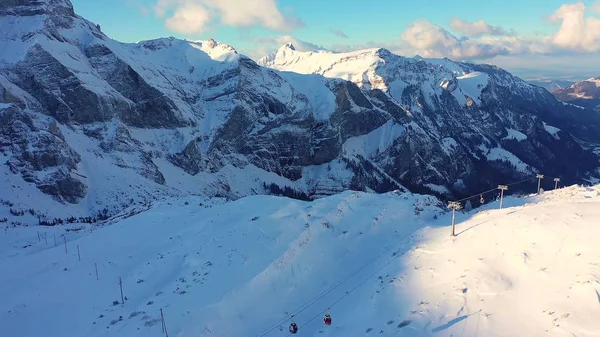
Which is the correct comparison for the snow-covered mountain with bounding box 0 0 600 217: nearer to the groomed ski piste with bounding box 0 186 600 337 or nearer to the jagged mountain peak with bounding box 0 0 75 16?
the jagged mountain peak with bounding box 0 0 75 16

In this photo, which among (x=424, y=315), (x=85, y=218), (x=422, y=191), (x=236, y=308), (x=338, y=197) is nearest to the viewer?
(x=424, y=315)

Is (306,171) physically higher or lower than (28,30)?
lower

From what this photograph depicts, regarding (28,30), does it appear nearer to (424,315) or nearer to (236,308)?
(236,308)

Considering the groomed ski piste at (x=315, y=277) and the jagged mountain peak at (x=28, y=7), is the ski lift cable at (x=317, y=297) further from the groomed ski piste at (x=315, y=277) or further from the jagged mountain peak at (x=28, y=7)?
the jagged mountain peak at (x=28, y=7)

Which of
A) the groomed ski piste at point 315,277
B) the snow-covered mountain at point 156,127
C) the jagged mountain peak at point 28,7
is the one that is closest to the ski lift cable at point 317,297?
the groomed ski piste at point 315,277

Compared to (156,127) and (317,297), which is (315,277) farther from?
(156,127)

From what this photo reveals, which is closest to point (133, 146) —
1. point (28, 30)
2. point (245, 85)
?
point (28, 30)

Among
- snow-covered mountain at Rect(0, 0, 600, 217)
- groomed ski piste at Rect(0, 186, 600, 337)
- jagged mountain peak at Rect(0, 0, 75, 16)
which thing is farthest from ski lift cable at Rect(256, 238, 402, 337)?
jagged mountain peak at Rect(0, 0, 75, 16)

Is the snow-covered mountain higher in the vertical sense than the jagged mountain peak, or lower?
lower
